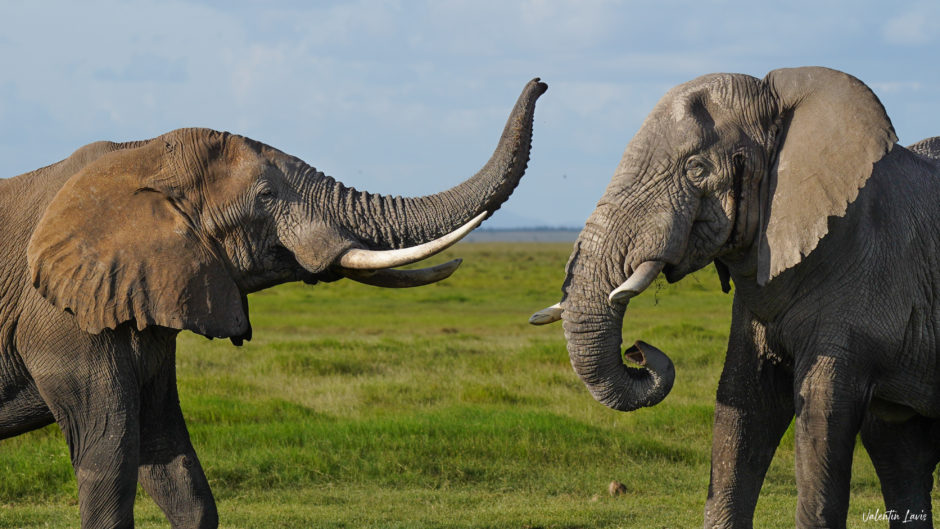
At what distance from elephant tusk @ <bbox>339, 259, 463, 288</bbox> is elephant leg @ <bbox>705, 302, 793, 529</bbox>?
151 centimetres

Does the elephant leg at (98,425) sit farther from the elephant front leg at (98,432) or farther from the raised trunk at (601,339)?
the raised trunk at (601,339)

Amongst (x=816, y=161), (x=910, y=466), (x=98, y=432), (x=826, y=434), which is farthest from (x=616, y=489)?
(x=98, y=432)

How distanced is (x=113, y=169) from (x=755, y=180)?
3035 mm

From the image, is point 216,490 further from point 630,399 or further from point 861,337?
point 861,337

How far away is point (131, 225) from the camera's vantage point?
597 centimetres

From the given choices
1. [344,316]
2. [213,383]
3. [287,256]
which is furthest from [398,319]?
[287,256]

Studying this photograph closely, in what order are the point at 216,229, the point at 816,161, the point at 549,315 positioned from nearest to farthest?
1. the point at 816,161
2. the point at 549,315
3. the point at 216,229

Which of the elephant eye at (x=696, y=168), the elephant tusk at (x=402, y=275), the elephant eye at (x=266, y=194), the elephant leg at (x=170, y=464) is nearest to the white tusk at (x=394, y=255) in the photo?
the elephant tusk at (x=402, y=275)

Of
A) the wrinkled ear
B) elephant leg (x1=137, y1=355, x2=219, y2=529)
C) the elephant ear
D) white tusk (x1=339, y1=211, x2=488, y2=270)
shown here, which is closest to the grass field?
the elephant ear

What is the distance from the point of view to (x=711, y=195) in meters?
5.81

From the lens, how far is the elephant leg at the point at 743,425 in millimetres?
6352

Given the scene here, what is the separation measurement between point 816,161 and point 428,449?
203 inches

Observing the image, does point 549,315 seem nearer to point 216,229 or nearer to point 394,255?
point 394,255

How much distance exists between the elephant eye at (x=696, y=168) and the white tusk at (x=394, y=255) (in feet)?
3.35
